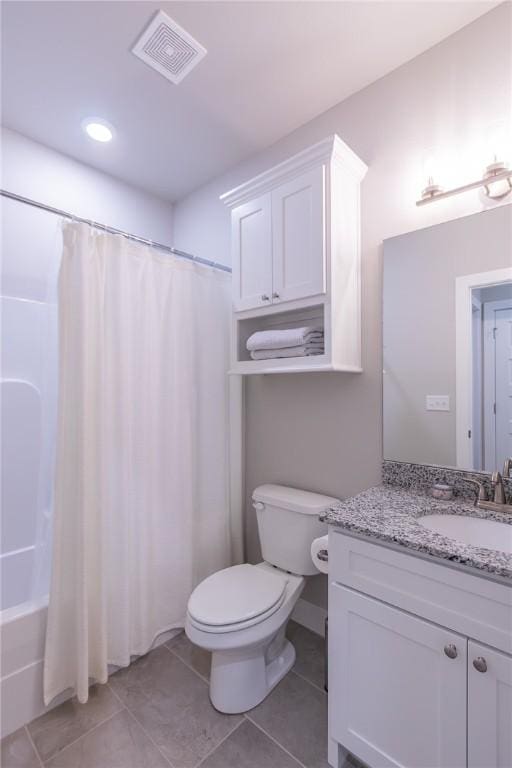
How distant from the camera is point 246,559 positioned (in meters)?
2.14

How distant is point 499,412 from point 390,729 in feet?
3.45

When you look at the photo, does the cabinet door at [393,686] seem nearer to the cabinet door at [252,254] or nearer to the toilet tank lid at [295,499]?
the toilet tank lid at [295,499]

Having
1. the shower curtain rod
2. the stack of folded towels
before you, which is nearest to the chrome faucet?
the stack of folded towels

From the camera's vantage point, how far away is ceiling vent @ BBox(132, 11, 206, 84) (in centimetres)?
133

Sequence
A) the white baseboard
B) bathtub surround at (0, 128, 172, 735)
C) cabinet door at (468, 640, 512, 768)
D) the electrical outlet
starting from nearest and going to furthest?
1. cabinet door at (468, 640, 512, 768)
2. the electrical outlet
3. bathtub surround at (0, 128, 172, 735)
4. the white baseboard

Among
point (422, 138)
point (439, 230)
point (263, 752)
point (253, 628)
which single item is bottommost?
point (263, 752)

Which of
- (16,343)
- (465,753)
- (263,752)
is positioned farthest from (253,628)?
(16,343)

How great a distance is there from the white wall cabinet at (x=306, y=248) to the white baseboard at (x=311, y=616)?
1232 mm

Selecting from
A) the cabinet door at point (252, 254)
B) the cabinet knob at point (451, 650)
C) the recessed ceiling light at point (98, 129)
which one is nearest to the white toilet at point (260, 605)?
the cabinet knob at point (451, 650)

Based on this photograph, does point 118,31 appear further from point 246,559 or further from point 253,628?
point 246,559

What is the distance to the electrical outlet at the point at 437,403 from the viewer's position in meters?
1.39

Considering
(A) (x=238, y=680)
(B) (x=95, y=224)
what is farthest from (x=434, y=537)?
(B) (x=95, y=224)

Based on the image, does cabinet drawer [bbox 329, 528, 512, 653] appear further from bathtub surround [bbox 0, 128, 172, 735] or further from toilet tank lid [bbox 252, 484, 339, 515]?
bathtub surround [bbox 0, 128, 172, 735]

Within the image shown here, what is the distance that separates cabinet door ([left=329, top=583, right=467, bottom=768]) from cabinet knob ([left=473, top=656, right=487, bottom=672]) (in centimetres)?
3
